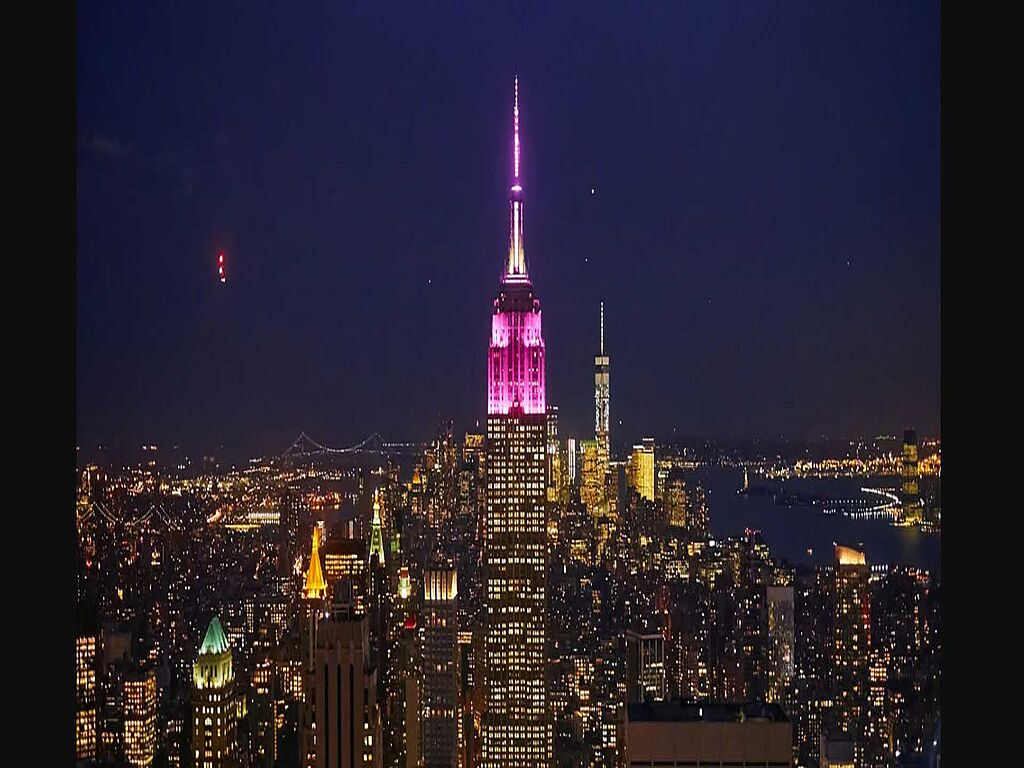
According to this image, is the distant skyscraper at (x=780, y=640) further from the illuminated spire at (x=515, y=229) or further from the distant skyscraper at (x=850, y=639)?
the illuminated spire at (x=515, y=229)

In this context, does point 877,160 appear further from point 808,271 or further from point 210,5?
point 210,5

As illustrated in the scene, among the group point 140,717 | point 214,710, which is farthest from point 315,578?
point 140,717

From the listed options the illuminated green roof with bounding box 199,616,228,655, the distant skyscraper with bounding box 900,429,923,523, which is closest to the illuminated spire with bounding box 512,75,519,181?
the distant skyscraper with bounding box 900,429,923,523

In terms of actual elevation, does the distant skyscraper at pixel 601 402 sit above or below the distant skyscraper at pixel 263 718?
above

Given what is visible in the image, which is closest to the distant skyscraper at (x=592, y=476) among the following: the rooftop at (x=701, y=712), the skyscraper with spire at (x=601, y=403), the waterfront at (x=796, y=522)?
the skyscraper with spire at (x=601, y=403)

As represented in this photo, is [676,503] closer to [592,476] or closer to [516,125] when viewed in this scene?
[592,476]

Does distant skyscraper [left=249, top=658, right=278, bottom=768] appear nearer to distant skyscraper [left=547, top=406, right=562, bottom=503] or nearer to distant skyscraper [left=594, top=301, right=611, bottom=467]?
distant skyscraper [left=547, top=406, right=562, bottom=503]

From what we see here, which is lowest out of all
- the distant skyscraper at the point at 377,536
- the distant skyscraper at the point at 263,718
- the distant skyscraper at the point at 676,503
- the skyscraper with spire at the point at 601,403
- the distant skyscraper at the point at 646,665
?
the distant skyscraper at the point at 263,718
